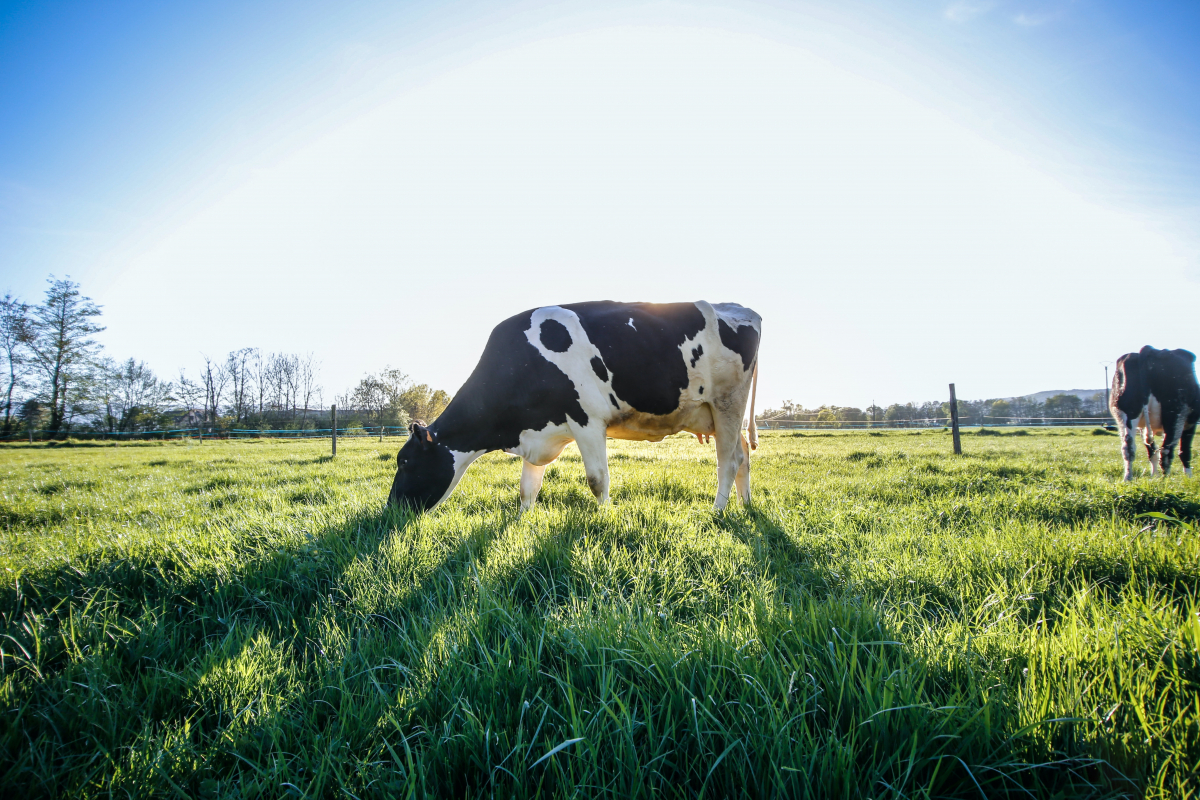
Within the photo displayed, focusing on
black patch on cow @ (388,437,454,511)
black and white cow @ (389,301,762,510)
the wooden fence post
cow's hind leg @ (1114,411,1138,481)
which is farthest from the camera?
the wooden fence post

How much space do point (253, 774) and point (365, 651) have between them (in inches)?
24.8

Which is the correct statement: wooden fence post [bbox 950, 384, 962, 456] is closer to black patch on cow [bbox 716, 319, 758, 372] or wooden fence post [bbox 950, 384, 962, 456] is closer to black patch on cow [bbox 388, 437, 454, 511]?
black patch on cow [bbox 716, 319, 758, 372]

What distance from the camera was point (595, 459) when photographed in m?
A: 5.09

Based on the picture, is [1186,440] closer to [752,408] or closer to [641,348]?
[752,408]

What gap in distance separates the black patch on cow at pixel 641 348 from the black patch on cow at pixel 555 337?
27 cm

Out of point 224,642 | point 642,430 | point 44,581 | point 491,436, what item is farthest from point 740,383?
point 44,581

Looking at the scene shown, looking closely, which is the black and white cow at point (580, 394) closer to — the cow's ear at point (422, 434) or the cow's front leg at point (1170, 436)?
the cow's ear at point (422, 434)

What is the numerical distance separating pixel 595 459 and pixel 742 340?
2.56 m

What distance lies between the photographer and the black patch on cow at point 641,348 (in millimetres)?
5383

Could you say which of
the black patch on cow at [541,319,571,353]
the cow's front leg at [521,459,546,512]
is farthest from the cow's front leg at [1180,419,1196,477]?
the cow's front leg at [521,459,546,512]

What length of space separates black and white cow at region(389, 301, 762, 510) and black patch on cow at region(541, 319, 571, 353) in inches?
0.5

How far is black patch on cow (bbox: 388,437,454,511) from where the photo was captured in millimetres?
5016

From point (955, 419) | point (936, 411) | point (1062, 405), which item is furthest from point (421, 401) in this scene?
point (1062, 405)

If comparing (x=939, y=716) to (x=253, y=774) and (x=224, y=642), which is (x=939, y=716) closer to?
(x=253, y=774)
